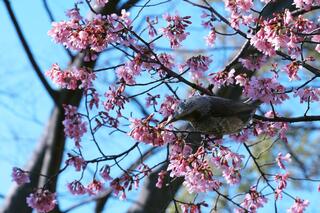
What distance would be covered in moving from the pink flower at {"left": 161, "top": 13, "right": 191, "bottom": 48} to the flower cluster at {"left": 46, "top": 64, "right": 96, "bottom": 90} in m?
0.51

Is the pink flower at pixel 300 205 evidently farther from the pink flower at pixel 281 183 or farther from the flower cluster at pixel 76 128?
the flower cluster at pixel 76 128

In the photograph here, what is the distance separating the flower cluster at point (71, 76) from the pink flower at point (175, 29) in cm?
51

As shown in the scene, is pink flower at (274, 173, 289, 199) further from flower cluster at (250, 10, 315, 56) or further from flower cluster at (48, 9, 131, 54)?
flower cluster at (48, 9, 131, 54)

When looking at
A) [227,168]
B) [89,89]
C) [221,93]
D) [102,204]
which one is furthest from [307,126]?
[89,89]

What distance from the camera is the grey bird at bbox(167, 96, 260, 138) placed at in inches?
117

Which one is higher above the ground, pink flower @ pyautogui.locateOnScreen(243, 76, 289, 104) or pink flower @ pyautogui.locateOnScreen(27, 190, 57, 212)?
pink flower @ pyautogui.locateOnScreen(243, 76, 289, 104)

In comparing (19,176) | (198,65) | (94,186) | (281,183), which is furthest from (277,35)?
(19,176)

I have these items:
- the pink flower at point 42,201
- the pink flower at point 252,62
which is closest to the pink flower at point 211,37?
the pink flower at point 252,62

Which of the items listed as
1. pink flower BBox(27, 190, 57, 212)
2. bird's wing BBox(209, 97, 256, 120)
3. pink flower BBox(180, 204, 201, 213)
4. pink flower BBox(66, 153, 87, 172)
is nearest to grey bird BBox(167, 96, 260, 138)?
bird's wing BBox(209, 97, 256, 120)

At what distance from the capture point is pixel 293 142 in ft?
27.1

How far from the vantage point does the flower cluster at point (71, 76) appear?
3445mm

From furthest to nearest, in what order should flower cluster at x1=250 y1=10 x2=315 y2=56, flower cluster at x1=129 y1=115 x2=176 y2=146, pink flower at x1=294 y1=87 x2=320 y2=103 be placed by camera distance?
pink flower at x1=294 y1=87 x2=320 y2=103, flower cluster at x1=129 y1=115 x2=176 y2=146, flower cluster at x1=250 y1=10 x2=315 y2=56

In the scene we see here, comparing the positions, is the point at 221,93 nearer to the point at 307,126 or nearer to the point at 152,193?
the point at 152,193

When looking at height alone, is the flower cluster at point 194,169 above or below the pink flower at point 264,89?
below
